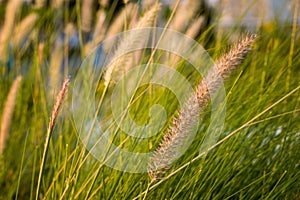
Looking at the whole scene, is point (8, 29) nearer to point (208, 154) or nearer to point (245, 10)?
point (245, 10)

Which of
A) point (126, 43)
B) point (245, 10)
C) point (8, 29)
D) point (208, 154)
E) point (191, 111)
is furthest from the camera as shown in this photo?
point (8, 29)

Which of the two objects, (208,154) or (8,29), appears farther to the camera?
(8,29)

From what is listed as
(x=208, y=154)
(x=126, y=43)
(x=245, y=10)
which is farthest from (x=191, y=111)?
(x=245, y=10)

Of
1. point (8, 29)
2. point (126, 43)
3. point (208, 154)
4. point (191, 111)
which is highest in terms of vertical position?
point (8, 29)

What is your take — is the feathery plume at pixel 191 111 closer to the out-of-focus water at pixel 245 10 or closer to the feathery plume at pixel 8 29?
the out-of-focus water at pixel 245 10

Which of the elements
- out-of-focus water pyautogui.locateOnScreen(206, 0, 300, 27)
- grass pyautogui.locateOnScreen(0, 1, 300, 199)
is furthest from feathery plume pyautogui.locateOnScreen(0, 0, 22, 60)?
out-of-focus water pyautogui.locateOnScreen(206, 0, 300, 27)

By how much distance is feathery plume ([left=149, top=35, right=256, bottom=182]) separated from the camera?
944 millimetres

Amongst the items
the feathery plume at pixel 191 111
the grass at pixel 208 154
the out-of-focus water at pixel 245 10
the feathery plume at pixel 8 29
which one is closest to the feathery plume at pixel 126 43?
the grass at pixel 208 154

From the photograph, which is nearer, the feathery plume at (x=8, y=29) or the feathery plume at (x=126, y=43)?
the feathery plume at (x=126, y=43)

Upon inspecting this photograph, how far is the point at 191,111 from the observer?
945 millimetres

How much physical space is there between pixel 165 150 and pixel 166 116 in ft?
1.68

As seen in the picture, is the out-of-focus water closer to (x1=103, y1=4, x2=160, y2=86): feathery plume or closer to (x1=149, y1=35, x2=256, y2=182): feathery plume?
(x1=103, y1=4, x2=160, y2=86): feathery plume

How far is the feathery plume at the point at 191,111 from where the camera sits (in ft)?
3.10

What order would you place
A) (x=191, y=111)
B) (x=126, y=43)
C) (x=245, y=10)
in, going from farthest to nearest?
(x=245, y=10)
(x=126, y=43)
(x=191, y=111)
